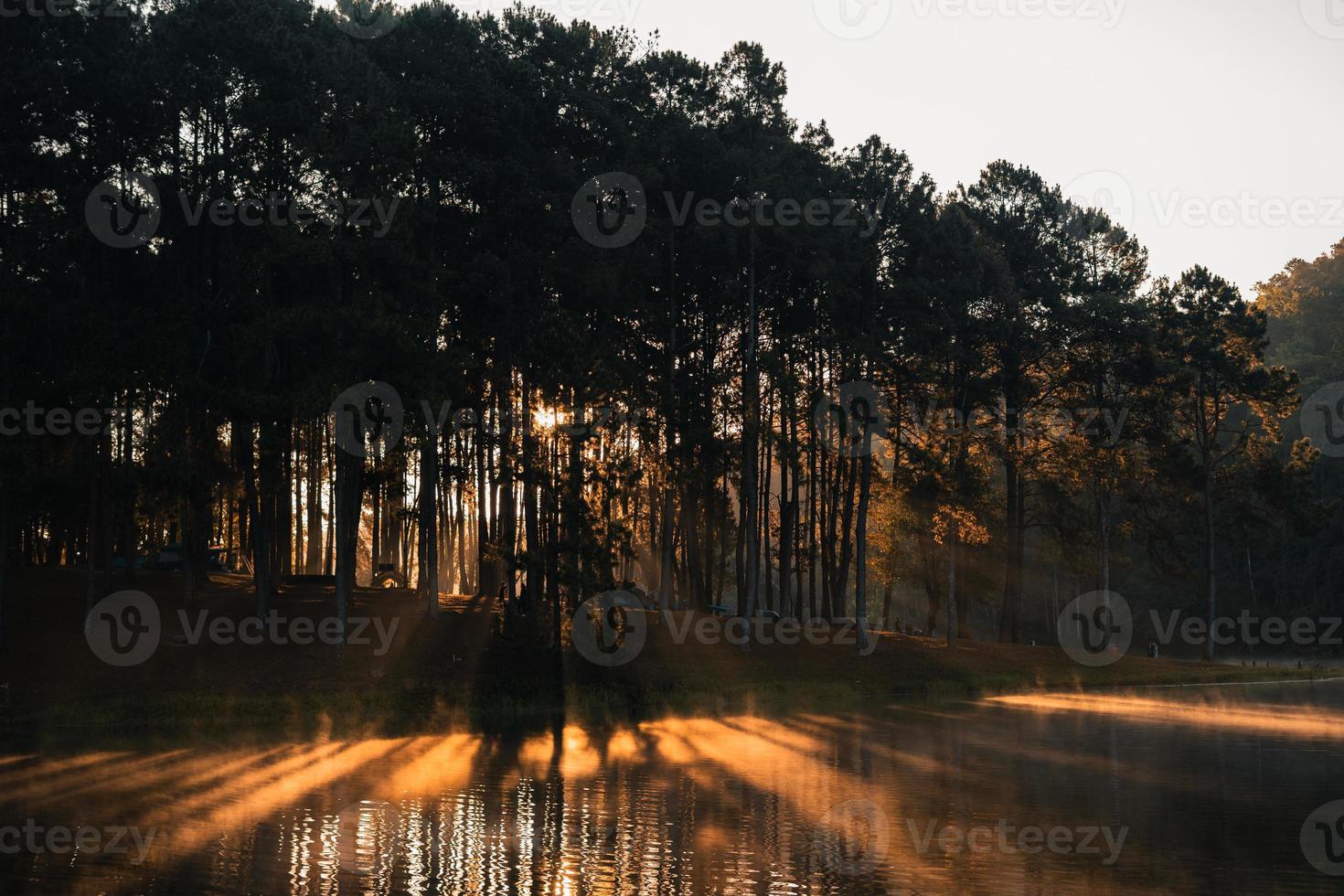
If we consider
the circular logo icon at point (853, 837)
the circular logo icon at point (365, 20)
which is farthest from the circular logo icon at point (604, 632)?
the circular logo icon at point (365, 20)

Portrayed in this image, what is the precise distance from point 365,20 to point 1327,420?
84.7 m

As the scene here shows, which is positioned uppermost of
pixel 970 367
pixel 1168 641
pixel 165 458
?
pixel 970 367

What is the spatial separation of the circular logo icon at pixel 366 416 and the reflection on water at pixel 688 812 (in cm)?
1219

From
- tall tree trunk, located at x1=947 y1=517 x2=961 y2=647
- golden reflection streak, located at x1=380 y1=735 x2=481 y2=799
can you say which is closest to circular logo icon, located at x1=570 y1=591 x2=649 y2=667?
golden reflection streak, located at x1=380 y1=735 x2=481 y2=799

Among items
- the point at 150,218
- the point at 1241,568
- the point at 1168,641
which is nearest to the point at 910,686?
the point at 150,218

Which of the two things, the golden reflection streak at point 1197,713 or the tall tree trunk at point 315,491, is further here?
the tall tree trunk at point 315,491

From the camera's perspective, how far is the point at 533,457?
4572 centimetres

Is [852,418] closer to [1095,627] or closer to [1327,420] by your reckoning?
[1095,627]

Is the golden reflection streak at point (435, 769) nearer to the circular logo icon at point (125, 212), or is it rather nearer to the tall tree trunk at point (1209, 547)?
the circular logo icon at point (125, 212)

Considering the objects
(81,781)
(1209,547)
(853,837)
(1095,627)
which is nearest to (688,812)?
(853,837)

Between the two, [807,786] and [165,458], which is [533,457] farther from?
[807,786]

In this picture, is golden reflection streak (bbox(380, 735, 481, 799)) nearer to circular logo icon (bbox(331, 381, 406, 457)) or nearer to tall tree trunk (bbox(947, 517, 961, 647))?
circular logo icon (bbox(331, 381, 406, 457))

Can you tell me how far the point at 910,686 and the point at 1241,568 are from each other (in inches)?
2712

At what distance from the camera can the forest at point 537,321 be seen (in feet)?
140
